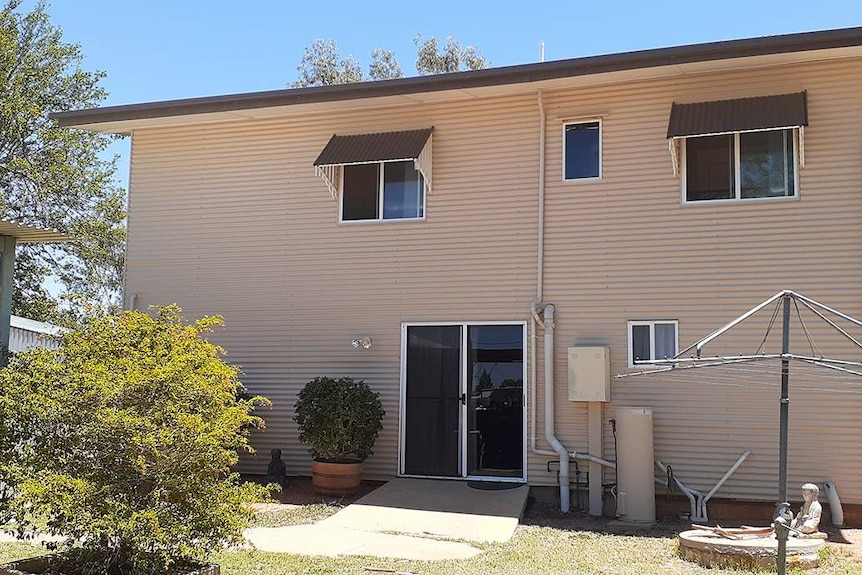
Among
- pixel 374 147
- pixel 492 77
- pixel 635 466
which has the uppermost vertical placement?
pixel 492 77

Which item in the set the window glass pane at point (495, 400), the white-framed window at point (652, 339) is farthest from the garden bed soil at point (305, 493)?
the white-framed window at point (652, 339)

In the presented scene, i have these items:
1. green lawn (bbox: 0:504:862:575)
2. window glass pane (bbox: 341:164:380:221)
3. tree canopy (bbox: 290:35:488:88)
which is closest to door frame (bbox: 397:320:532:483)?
window glass pane (bbox: 341:164:380:221)

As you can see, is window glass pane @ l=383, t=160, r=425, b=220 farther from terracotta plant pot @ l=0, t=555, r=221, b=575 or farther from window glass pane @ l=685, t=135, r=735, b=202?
terracotta plant pot @ l=0, t=555, r=221, b=575

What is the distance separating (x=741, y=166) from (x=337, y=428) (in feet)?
18.9

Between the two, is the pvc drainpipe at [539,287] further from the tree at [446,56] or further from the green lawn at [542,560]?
the tree at [446,56]

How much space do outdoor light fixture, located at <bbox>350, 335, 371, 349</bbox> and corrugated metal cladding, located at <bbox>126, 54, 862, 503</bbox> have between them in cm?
10

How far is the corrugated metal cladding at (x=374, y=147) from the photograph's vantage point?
1056 cm

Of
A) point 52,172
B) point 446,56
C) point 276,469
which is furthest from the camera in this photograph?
point 446,56

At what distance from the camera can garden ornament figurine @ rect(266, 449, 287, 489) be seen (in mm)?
10516

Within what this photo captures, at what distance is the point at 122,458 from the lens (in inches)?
202

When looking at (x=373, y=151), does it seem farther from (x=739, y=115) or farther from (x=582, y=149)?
(x=739, y=115)

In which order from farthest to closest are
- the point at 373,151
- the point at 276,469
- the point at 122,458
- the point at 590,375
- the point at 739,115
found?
the point at 373,151, the point at 276,469, the point at 590,375, the point at 739,115, the point at 122,458

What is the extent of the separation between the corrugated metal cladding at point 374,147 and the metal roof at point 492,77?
0.60m

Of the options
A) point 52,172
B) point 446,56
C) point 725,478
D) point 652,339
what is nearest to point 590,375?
point 652,339
